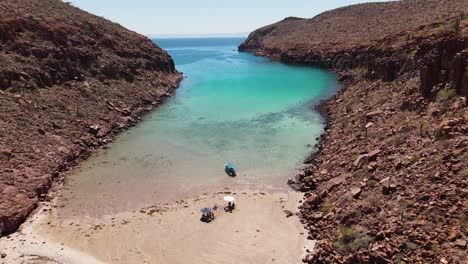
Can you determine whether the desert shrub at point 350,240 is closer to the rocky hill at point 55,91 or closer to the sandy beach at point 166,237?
the sandy beach at point 166,237

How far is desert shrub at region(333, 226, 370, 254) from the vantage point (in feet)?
48.9

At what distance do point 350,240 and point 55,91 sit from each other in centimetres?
3090

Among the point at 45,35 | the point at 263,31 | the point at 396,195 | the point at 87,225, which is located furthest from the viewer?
the point at 263,31

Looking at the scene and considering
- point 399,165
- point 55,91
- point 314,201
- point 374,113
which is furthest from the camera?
point 55,91

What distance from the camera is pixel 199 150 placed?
99.0 feet

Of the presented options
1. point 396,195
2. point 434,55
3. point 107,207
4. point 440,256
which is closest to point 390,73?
point 434,55

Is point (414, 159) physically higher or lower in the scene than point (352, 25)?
lower

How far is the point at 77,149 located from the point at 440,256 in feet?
82.8

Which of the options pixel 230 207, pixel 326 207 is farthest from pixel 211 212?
pixel 326 207

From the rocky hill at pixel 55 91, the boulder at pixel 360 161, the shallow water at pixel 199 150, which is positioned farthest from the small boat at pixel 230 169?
the rocky hill at pixel 55 91

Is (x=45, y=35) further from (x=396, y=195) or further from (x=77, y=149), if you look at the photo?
(x=396, y=195)

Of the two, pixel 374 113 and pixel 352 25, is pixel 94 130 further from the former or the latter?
pixel 352 25

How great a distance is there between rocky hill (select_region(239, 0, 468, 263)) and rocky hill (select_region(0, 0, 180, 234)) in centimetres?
1641

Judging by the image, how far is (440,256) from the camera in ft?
41.6
